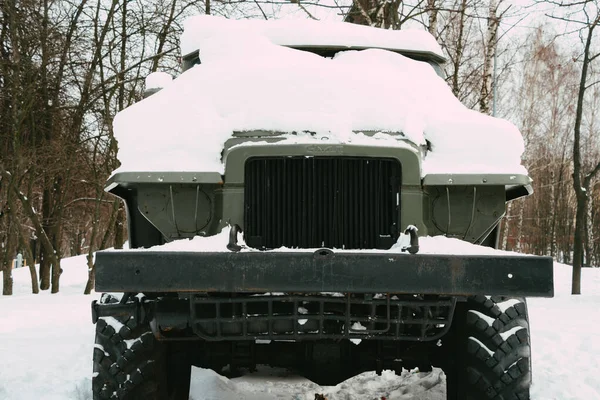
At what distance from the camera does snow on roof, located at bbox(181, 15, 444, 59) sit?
454 centimetres

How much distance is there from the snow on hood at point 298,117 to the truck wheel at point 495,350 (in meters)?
0.69

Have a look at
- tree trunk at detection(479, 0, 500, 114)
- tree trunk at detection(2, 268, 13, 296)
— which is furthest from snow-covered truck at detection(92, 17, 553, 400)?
tree trunk at detection(2, 268, 13, 296)

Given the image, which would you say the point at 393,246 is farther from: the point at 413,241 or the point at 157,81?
the point at 157,81

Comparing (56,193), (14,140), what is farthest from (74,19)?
(56,193)

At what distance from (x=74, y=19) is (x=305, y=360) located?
15149mm

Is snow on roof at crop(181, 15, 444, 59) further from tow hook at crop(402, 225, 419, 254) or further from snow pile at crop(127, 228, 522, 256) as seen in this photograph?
tow hook at crop(402, 225, 419, 254)

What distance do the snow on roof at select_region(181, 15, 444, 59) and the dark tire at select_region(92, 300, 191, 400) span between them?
6.98 feet

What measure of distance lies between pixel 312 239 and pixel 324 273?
0.54 metres

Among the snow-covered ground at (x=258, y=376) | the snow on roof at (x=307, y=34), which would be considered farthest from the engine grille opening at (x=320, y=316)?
the snow on roof at (x=307, y=34)

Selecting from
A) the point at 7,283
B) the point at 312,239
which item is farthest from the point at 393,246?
the point at 7,283

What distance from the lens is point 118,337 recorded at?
10.8 feet

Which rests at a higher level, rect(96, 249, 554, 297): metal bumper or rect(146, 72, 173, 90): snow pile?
rect(146, 72, 173, 90): snow pile

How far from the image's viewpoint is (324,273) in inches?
109

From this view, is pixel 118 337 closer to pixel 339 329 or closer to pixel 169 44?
pixel 339 329
